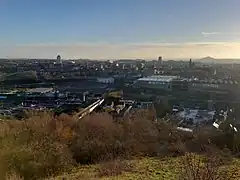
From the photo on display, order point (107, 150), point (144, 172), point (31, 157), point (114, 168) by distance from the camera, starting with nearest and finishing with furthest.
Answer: point (144, 172)
point (114, 168)
point (31, 157)
point (107, 150)

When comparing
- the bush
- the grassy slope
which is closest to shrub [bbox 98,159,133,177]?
the grassy slope

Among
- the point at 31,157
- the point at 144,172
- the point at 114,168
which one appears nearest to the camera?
the point at 144,172

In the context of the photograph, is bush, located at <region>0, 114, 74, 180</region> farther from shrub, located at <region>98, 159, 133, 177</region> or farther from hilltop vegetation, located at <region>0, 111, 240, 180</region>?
shrub, located at <region>98, 159, 133, 177</region>

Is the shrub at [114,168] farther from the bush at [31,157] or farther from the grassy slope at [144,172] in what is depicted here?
the bush at [31,157]

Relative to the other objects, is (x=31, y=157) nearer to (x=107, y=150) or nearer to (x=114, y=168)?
(x=114, y=168)

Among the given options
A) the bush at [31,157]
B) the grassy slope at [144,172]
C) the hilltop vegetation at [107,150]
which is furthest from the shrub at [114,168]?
the bush at [31,157]

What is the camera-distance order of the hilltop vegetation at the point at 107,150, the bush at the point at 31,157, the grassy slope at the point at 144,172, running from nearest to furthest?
1. the grassy slope at the point at 144,172
2. the hilltop vegetation at the point at 107,150
3. the bush at the point at 31,157

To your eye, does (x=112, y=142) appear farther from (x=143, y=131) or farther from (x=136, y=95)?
(x=136, y=95)

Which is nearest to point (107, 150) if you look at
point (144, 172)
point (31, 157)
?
point (144, 172)
